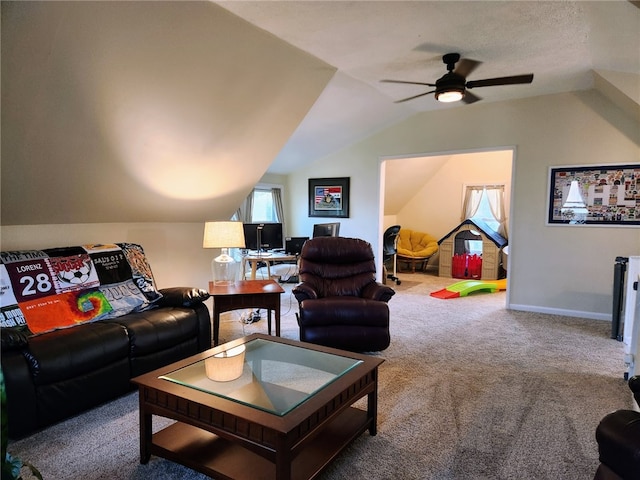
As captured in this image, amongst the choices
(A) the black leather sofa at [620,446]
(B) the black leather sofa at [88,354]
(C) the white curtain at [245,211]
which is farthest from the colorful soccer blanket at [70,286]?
(C) the white curtain at [245,211]

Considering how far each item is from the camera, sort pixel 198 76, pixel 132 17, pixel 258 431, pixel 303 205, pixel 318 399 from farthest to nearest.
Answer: pixel 303 205
pixel 198 76
pixel 132 17
pixel 318 399
pixel 258 431

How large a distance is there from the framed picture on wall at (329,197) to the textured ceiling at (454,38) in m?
2.03

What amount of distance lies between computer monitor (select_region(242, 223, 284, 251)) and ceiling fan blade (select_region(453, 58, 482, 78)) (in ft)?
10.2

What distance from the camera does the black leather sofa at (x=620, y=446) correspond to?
50.8 inches

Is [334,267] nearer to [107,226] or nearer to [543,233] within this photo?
[107,226]

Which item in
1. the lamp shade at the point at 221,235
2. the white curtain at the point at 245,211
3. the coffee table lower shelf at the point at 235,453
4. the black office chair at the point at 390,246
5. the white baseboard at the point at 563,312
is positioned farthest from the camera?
the black office chair at the point at 390,246

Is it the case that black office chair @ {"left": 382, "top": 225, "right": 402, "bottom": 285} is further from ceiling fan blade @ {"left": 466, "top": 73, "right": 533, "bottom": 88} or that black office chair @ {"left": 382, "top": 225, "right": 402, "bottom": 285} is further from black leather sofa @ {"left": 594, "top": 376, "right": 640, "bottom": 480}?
black leather sofa @ {"left": 594, "top": 376, "right": 640, "bottom": 480}

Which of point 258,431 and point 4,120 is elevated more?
point 4,120

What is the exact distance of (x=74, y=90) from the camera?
2.28 m

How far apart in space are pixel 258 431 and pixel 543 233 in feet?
14.7

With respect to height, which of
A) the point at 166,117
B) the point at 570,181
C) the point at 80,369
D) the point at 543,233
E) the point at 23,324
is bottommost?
the point at 80,369

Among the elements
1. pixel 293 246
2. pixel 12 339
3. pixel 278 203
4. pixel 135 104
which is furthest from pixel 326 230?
pixel 12 339

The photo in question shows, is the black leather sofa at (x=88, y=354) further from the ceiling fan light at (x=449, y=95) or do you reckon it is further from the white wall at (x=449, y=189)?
the white wall at (x=449, y=189)

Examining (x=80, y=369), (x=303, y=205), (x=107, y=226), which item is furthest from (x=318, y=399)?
(x=303, y=205)
